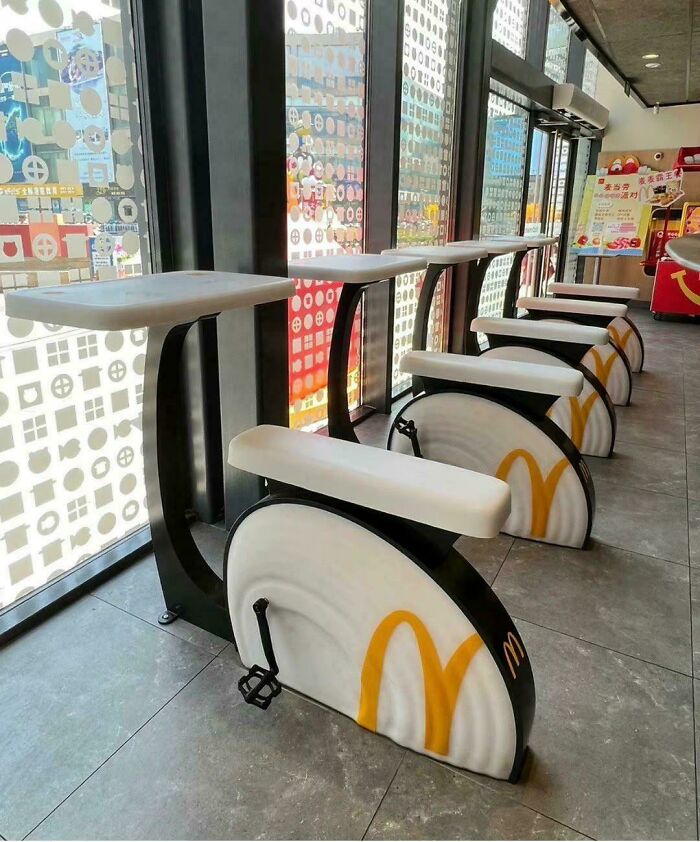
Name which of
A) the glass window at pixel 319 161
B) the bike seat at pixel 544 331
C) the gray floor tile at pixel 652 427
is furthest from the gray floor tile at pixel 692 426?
the glass window at pixel 319 161

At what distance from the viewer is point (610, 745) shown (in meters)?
1.42

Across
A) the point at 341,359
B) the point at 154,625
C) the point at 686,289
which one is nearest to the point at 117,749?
the point at 154,625

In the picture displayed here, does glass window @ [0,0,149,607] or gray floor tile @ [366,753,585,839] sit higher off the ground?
glass window @ [0,0,149,607]

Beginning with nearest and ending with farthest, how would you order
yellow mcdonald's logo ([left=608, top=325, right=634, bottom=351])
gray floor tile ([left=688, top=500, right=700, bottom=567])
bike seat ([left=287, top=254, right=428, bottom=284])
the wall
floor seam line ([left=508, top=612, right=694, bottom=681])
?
floor seam line ([left=508, top=612, right=694, bottom=681]), bike seat ([left=287, top=254, right=428, bottom=284]), gray floor tile ([left=688, top=500, right=700, bottom=567]), yellow mcdonald's logo ([left=608, top=325, right=634, bottom=351]), the wall

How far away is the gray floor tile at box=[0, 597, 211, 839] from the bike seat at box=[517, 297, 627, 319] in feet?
9.28

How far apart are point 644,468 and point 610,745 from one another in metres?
1.89

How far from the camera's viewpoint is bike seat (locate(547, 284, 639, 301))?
158 inches

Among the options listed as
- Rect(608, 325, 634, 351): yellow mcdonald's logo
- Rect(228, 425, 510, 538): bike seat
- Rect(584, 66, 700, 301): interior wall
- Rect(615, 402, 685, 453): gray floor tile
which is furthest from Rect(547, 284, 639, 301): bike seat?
Rect(584, 66, 700, 301): interior wall

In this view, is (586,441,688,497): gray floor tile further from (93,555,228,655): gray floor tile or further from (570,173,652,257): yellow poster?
(570,173,652,257): yellow poster

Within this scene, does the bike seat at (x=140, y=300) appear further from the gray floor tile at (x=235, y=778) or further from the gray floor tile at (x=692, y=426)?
the gray floor tile at (x=692, y=426)

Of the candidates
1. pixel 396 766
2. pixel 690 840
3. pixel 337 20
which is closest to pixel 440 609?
pixel 396 766

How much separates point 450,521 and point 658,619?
1.13 m

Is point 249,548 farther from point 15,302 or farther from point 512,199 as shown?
point 512,199

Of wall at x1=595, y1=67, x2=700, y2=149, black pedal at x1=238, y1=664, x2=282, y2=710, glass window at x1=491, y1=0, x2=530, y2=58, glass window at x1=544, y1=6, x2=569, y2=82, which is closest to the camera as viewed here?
black pedal at x1=238, y1=664, x2=282, y2=710
